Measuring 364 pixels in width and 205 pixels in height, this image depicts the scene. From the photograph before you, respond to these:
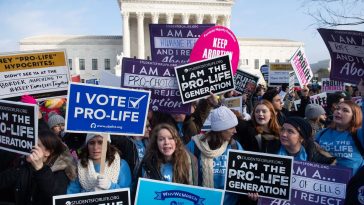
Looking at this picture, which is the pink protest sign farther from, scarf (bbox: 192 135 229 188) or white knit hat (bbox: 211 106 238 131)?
scarf (bbox: 192 135 229 188)

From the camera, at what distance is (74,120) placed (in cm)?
312

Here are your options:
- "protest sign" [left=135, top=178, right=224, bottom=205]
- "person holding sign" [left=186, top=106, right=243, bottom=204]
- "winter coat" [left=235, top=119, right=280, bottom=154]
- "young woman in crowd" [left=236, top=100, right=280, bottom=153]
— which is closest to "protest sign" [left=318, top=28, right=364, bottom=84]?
"young woman in crowd" [left=236, top=100, right=280, bottom=153]

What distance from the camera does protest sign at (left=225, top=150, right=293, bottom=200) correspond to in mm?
3084

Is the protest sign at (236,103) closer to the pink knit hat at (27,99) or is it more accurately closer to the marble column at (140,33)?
the pink knit hat at (27,99)

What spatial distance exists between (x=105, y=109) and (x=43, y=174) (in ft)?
2.39

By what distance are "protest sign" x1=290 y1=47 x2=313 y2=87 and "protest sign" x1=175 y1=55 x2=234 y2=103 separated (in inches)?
128

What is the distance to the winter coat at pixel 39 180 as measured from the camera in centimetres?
299

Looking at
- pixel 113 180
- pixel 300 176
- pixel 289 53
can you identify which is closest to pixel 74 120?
pixel 113 180

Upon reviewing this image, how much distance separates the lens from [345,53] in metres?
4.36

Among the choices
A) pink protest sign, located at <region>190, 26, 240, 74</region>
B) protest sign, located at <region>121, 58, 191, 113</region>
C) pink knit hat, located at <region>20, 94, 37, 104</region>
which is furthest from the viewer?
pink protest sign, located at <region>190, 26, 240, 74</region>

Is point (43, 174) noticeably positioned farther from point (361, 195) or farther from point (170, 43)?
point (170, 43)

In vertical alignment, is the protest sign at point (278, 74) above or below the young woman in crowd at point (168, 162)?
above

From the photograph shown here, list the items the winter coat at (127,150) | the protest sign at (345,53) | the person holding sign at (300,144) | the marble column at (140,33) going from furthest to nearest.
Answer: the marble column at (140,33) → the protest sign at (345,53) → the winter coat at (127,150) → the person holding sign at (300,144)

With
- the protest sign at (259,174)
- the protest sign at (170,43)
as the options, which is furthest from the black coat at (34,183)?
the protest sign at (170,43)
